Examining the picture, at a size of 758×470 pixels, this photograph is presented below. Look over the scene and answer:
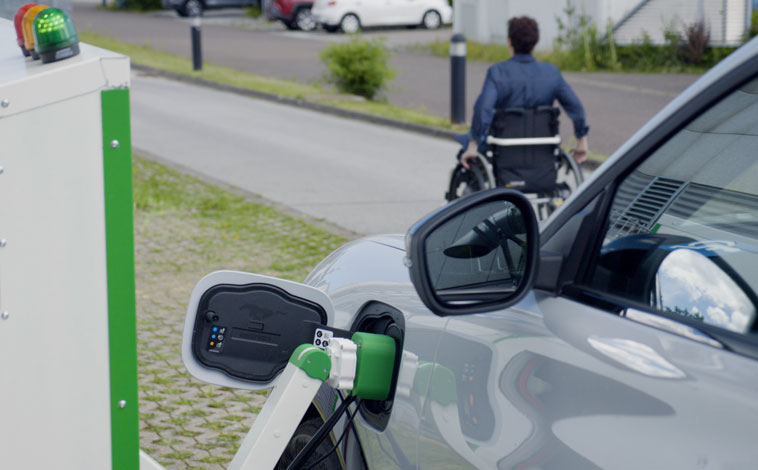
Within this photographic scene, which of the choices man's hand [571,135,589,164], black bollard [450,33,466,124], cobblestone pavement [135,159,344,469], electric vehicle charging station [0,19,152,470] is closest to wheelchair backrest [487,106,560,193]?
man's hand [571,135,589,164]

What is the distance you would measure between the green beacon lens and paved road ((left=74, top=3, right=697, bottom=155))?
11206 millimetres

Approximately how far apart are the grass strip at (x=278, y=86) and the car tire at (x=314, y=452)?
38.6ft

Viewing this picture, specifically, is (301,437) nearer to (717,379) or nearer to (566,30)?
(717,379)

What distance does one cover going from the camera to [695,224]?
6.50 feet

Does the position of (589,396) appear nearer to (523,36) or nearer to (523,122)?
(523,122)

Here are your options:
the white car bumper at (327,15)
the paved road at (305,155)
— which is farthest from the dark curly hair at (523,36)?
the white car bumper at (327,15)

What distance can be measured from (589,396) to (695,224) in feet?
1.32

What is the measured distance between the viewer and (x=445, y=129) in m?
14.7

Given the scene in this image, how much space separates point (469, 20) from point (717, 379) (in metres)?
26.9

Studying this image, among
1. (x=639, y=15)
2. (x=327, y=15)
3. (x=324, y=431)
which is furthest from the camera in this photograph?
(x=327, y=15)

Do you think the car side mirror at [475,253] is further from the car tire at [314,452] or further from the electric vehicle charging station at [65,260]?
the car tire at [314,452]

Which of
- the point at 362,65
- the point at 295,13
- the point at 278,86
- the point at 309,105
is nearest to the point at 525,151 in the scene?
the point at 309,105

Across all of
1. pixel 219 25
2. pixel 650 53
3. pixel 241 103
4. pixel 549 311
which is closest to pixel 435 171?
pixel 241 103

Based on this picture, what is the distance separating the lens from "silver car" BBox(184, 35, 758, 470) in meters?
1.66
